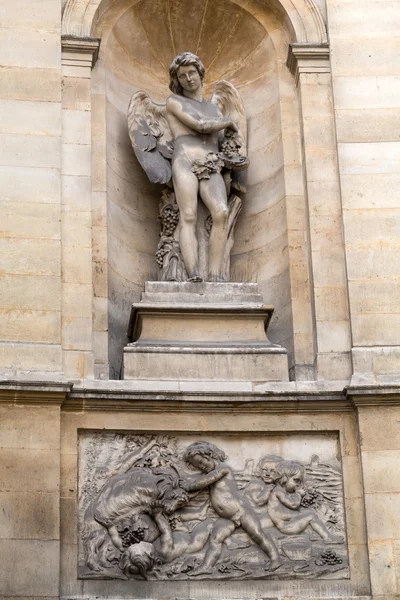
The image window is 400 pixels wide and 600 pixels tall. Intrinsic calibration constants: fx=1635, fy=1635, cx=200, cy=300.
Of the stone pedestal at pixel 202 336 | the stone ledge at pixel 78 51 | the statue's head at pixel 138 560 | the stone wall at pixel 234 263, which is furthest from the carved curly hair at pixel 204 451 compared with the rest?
the stone ledge at pixel 78 51

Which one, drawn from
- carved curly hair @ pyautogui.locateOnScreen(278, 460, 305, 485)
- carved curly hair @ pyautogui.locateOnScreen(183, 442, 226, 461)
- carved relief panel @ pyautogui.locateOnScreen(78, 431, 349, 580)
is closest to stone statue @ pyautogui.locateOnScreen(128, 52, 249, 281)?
carved curly hair @ pyautogui.locateOnScreen(183, 442, 226, 461)

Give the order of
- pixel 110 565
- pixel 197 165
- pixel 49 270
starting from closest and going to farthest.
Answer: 1. pixel 110 565
2. pixel 49 270
3. pixel 197 165

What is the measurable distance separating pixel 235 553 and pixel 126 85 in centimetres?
544

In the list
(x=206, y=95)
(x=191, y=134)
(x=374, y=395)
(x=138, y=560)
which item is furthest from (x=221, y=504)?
(x=206, y=95)

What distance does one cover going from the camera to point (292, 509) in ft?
48.6

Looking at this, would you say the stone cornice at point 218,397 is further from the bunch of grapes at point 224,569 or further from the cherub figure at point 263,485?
the bunch of grapes at point 224,569

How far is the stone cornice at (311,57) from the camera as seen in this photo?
54.9 ft

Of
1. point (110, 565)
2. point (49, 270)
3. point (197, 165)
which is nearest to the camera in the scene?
point (110, 565)

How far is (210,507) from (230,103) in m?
4.58

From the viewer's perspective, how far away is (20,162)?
51.5 feet

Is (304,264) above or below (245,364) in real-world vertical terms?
above

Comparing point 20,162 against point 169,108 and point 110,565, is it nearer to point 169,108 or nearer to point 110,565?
point 169,108

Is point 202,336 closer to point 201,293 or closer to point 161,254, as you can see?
point 201,293

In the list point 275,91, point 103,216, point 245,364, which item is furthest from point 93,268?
point 275,91
